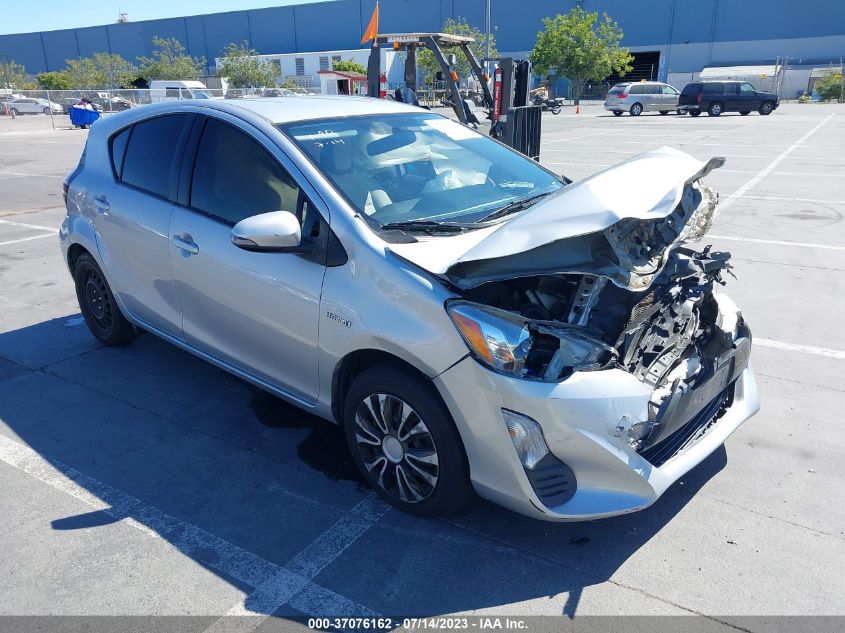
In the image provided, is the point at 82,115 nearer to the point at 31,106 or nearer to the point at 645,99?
the point at 31,106

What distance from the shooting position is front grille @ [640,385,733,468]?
282cm

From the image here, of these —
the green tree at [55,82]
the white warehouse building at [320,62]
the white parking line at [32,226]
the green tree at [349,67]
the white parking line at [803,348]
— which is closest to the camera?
the white parking line at [803,348]

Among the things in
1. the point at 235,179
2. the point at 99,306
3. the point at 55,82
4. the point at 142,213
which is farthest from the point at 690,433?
the point at 55,82

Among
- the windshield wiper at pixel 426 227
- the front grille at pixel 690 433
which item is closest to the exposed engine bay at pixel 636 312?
the front grille at pixel 690 433

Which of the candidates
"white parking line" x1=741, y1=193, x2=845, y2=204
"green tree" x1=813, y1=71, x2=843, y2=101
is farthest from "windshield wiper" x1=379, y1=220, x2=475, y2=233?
"green tree" x1=813, y1=71, x2=843, y2=101

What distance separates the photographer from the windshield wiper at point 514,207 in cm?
347

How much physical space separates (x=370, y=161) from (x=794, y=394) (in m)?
3.00

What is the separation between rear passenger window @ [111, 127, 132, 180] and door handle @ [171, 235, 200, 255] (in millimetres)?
1014

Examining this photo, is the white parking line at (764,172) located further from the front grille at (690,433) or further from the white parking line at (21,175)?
the white parking line at (21,175)

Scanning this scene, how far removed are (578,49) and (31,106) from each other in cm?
3690

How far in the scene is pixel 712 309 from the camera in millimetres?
3375

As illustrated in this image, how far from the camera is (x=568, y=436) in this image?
2.56 m

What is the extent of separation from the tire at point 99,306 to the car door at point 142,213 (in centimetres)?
31

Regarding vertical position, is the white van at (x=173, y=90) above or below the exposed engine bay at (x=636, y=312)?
below
